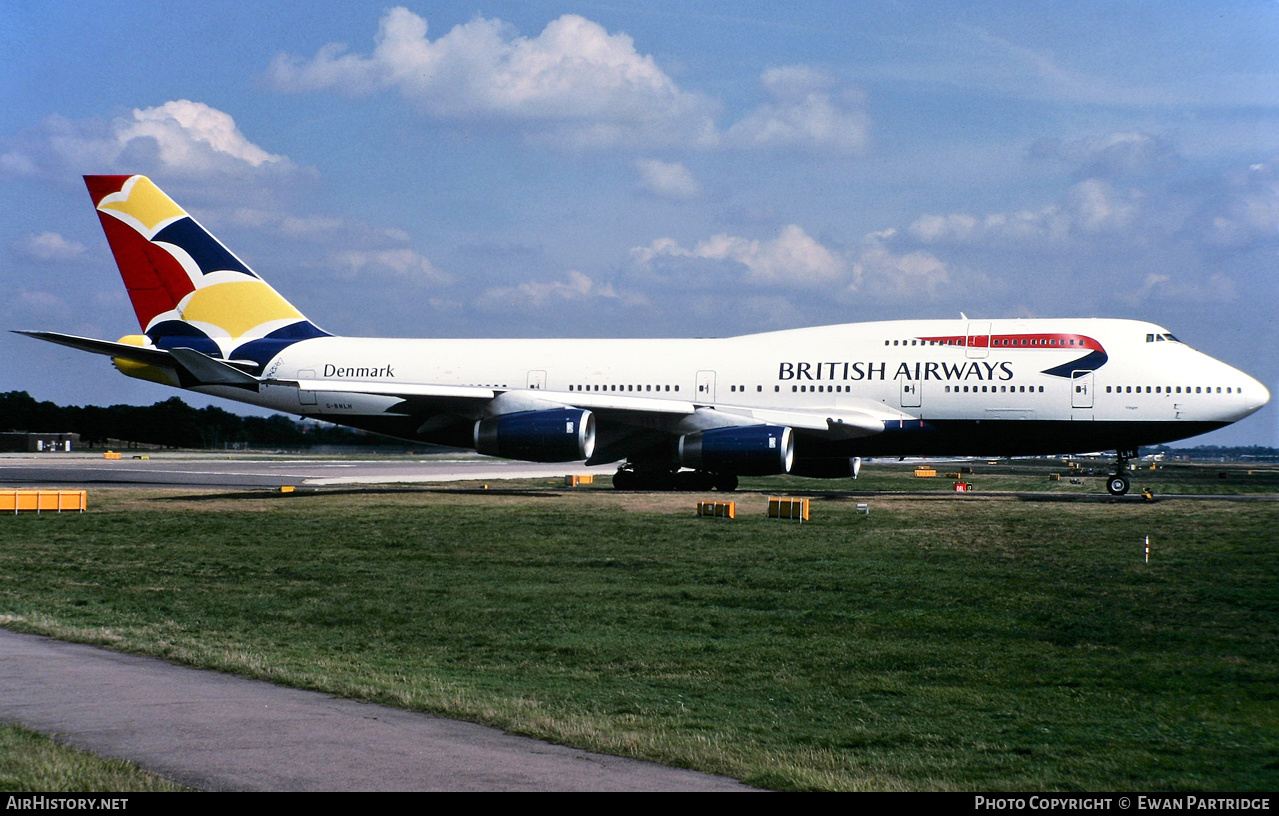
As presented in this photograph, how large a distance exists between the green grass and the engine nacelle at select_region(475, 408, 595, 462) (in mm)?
24654

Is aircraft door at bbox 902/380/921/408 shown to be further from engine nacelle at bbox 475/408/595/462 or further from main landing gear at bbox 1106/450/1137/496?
engine nacelle at bbox 475/408/595/462

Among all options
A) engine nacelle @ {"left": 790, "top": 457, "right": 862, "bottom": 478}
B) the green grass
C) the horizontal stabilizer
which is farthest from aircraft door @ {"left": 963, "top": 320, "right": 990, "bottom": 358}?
the green grass

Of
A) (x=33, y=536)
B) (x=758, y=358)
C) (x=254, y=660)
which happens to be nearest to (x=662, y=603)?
(x=254, y=660)

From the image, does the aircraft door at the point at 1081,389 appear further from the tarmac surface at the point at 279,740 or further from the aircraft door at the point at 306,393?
the tarmac surface at the point at 279,740

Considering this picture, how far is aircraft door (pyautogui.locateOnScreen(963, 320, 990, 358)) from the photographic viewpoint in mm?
32781

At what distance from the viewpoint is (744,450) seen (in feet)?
103

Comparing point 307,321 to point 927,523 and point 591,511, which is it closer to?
point 591,511

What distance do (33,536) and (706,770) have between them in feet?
64.0

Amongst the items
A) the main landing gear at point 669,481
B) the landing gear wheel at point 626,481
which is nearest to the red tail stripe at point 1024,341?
the main landing gear at point 669,481

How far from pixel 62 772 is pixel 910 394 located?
28.6 metres

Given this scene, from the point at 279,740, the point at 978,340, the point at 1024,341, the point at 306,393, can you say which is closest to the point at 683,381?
the point at 978,340

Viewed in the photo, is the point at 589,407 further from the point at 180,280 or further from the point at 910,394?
the point at 180,280

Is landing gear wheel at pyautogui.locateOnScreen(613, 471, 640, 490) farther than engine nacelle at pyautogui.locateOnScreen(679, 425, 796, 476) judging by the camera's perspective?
Yes

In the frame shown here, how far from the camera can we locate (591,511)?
93.1ft
